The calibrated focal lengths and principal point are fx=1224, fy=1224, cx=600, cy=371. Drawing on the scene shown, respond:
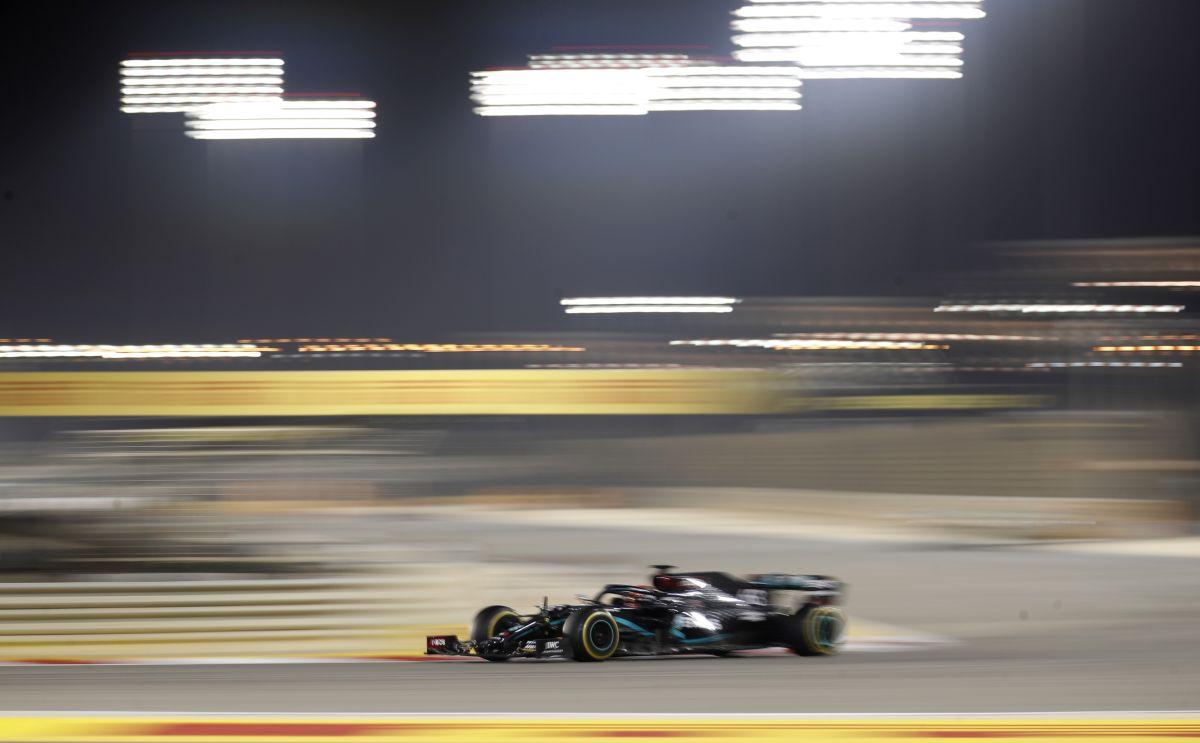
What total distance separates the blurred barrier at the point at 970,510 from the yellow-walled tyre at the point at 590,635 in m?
14.8

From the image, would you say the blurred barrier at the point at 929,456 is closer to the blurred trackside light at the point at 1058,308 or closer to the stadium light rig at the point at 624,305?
the stadium light rig at the point at 624,305

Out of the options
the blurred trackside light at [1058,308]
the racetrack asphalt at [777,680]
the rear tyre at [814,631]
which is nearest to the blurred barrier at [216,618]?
the racetrack asphalt at [777,680]

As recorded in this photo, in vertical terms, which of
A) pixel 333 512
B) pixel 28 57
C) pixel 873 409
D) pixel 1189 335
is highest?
pixel 28 57

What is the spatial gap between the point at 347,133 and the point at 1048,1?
33004 millimetres

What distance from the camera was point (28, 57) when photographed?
27.1 m

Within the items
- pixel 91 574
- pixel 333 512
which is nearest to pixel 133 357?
pixel 333 512

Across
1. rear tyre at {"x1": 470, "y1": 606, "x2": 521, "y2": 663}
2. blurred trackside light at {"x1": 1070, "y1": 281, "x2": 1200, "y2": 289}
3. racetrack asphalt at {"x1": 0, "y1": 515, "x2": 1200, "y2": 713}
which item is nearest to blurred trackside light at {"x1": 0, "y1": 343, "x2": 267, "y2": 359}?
racetrack asphalt at {"x1": 0, "y1": 515, "x2": 1200, "y2": 713}

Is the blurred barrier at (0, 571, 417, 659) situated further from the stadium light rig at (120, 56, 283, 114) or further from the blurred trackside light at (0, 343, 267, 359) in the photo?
the blurred trackside light at (0, 343, 267, 359)

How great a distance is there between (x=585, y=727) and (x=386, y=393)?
20.8m

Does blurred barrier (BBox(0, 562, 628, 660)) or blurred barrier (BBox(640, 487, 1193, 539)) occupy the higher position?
blurred barrier (BBox(0, 562, 628, 660))

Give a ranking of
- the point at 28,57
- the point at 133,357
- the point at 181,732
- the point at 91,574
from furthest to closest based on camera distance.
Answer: the point at 133,357 < the point at 28,57 < the point at 91,574 < the point at 181,732

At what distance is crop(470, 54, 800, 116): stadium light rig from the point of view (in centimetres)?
2361

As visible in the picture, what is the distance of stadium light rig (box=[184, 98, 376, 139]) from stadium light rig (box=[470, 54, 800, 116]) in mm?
2503

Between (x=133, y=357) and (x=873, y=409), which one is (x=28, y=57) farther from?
(x=873, y=409)
